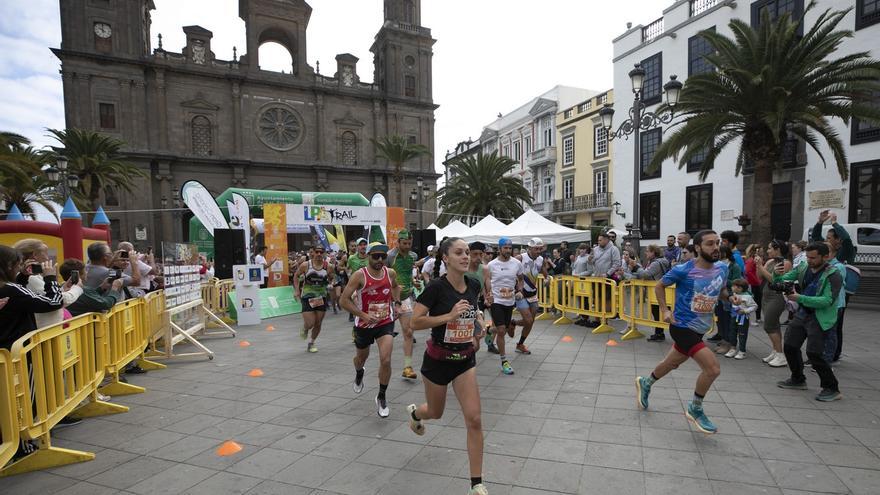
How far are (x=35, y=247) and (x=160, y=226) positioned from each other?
118ft

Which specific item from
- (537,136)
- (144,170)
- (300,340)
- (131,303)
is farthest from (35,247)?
(537,136)

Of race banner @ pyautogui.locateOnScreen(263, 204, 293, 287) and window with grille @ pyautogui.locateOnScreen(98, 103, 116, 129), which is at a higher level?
window with grille @ pyautogui.locateOnScreen(98, 103, 116, 129)

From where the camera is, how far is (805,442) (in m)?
4.04

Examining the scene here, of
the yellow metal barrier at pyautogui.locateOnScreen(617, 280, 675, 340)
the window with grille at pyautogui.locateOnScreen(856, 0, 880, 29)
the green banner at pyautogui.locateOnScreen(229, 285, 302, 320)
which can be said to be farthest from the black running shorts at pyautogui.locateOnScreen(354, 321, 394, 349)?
the window with grille at pyautogui.locateOnScreen(856, 0, 880, 29)

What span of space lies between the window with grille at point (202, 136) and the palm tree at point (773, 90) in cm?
3750

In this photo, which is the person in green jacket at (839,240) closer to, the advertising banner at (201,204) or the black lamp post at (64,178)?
the advertising banner at (201,204)

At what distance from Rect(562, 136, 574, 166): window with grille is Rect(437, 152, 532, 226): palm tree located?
7.65m

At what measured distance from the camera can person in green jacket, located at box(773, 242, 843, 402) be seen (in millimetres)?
5023

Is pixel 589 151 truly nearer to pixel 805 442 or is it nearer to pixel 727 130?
pixel 727 130

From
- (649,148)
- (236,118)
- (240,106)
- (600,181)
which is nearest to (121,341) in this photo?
(649,148)

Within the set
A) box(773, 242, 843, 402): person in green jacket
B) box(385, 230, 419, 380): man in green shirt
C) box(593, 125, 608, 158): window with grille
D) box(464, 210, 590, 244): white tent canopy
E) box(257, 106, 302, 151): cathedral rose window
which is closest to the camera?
box(773, 242, 843, 402): person in green jacket

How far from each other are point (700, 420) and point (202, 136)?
4319 cm

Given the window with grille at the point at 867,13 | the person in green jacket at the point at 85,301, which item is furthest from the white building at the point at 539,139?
the person in green jacket at the point at 85,301

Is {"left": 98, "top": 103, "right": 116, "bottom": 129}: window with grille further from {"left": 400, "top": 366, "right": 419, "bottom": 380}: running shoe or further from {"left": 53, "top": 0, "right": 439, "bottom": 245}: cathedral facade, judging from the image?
{"left": 400, "top": 366, "right": 419, "bottom": 380}: running shoe
